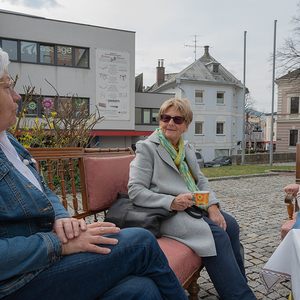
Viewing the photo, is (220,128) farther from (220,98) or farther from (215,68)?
(215,68)

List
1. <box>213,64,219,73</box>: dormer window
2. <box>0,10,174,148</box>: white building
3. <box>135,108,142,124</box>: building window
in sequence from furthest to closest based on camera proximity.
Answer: <box>213,64,219,73</box>: dormer window < <box>135,108,142,124</box>: building window < <box>0,10,174,148</box>: white building

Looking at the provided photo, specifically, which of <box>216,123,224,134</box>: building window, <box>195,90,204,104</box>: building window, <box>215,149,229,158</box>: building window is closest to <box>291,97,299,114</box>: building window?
<box>216,123,224,134</box>: building window

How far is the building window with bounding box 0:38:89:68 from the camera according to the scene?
17.8 meters

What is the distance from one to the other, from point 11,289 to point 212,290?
2100 millimetres

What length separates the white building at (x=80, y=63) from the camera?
17750mm

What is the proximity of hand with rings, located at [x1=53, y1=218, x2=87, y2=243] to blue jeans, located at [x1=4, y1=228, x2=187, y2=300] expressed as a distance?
0.11m

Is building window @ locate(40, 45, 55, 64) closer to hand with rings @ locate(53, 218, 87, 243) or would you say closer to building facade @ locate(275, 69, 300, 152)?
hand with rings @ locate(53, 218, 87, 243)

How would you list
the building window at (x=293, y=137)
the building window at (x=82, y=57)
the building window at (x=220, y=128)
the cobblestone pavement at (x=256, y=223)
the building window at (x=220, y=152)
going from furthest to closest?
the building window at (x=293, y=137) < the building window at (x=220, y=128) < the building window at (x=220, y=152) < the building window at (x=82, y=57) < the cobblestone pavement at (x=256, y=223)

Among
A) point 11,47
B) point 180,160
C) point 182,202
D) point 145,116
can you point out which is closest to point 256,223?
point 180,160

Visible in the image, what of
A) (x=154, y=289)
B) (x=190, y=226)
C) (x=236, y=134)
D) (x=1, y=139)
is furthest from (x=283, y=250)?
(x=236, y=134)

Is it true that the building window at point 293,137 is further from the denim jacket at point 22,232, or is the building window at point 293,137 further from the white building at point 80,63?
the denim jacket at point 22,232

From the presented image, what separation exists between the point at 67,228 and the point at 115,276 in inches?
14.1

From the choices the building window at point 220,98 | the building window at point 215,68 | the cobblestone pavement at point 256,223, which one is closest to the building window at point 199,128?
the building window at point 220,98

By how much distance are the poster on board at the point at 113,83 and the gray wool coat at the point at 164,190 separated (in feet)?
58.6
